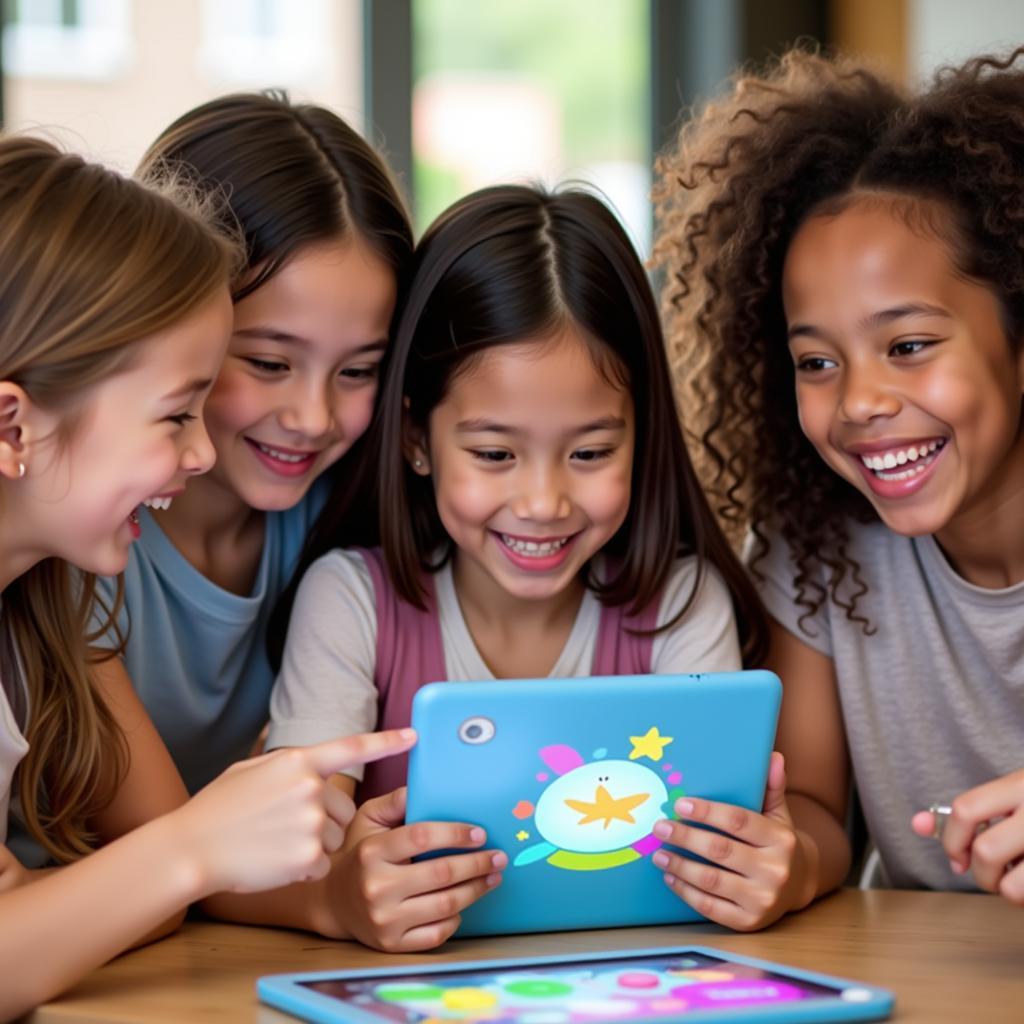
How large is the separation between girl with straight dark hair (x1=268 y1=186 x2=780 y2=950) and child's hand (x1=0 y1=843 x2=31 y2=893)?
292 millimetres

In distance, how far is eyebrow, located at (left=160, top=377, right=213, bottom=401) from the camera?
3.79ft

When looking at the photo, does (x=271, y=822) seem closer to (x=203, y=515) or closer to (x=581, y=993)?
(x=581, y=993)

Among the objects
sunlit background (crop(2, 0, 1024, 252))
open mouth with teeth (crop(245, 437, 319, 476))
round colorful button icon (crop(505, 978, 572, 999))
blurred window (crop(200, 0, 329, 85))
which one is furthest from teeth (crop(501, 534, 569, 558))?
blurred window (crop(200, 0, 329, 85))

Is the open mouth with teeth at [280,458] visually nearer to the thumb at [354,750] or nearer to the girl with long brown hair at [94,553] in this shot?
the girl with long brown hair at [94,553]

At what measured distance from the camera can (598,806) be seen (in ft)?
3.70

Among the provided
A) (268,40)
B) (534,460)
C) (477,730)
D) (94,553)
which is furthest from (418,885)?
(268,40)

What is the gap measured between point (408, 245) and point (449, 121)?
2.47 meters

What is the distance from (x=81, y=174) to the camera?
1.18 m

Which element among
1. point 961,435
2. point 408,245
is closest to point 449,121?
point 408,245

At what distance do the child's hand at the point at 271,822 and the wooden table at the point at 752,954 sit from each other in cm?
8

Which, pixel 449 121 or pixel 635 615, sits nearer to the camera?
pixel 635 615

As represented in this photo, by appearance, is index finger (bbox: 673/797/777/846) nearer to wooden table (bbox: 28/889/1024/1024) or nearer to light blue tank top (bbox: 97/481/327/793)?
wooden table (bbox: 28/889/1024/1024)

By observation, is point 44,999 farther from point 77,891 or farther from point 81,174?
point 81,174

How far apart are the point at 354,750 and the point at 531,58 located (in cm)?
318
